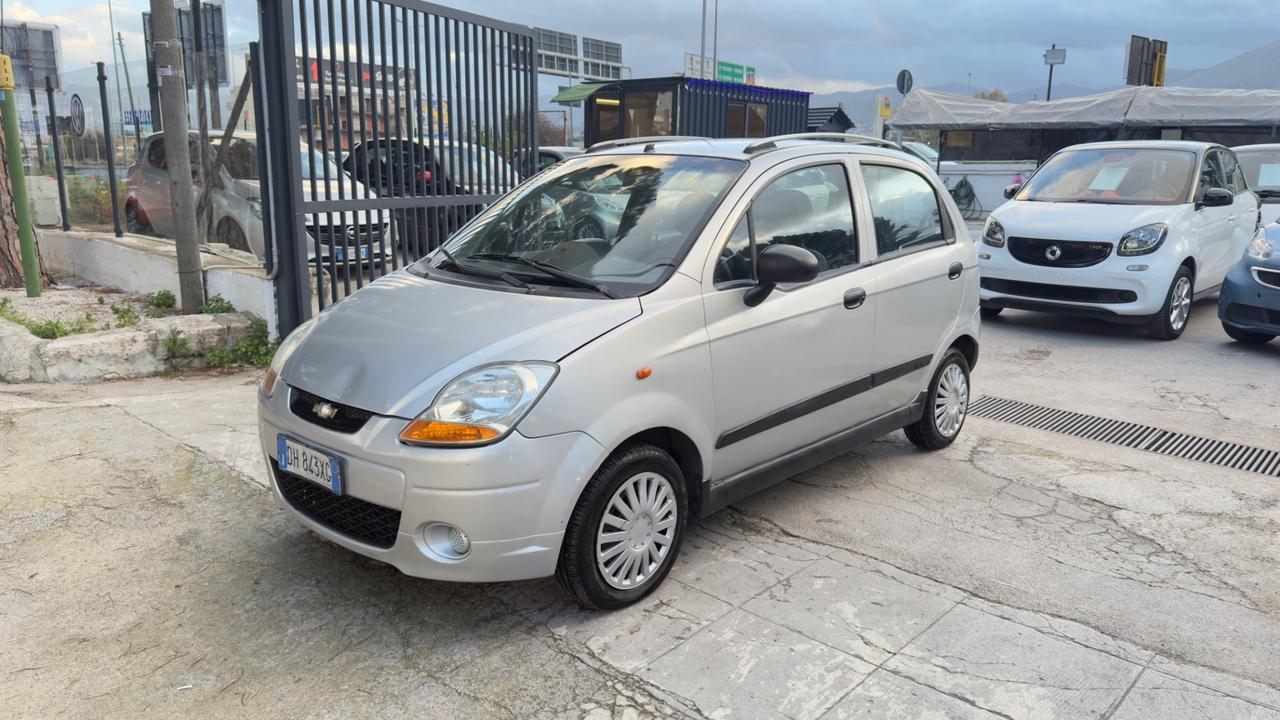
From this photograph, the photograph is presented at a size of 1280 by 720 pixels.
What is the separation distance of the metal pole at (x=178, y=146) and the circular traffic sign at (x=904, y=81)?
48.1 feet

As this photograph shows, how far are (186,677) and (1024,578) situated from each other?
10.2ft

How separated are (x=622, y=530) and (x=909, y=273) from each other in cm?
220

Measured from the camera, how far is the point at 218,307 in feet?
24.5

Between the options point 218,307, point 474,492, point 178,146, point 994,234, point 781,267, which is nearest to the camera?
point 474,492

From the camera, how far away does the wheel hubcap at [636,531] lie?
10.9 feet

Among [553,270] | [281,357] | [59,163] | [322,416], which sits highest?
[59,163]

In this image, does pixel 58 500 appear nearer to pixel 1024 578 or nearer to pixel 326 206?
pixel 326 206

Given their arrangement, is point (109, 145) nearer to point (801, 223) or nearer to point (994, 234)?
point (801, 223)

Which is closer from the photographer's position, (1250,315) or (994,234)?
(1250,315)

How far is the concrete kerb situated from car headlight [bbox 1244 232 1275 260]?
8.12 meters

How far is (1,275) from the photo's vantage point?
8.54m

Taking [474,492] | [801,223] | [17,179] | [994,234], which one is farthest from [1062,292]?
[17,179]

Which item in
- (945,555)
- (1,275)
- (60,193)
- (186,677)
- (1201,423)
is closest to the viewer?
(186,677)

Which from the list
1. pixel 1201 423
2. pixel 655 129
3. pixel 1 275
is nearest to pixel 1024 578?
Result: pixel 1201 423
